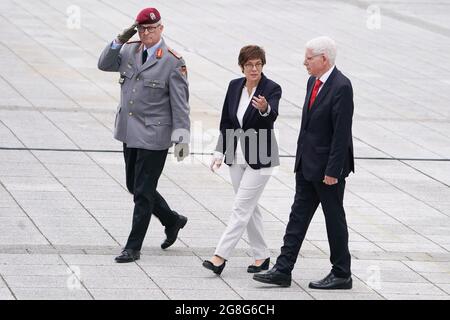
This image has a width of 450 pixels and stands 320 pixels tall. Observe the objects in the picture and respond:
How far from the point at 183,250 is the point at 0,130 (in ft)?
15.4

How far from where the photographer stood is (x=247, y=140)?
29.6 feet

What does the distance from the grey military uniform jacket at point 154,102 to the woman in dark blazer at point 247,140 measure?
1.23 ft

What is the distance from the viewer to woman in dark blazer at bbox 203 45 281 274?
29.5 ft

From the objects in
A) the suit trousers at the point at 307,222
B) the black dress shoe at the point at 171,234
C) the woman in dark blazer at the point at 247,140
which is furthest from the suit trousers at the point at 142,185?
the suit trousers at the point at 307,222

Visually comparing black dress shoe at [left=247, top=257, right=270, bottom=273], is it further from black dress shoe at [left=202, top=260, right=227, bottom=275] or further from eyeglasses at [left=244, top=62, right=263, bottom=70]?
eyeglasses at [left=244, top=62, right=263, bottom=70]

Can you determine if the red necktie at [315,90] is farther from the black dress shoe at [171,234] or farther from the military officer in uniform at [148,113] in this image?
the black dress shoe at [171,234]

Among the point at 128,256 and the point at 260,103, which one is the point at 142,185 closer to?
the point at 128,256

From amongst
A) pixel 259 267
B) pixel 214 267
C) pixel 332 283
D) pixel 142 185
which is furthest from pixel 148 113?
pixel 332 283

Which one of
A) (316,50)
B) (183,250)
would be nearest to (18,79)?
(183,250)

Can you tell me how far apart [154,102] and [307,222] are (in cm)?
151

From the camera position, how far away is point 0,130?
45.1ft

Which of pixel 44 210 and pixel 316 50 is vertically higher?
pixel 316 50

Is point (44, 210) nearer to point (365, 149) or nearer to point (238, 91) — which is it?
point (238, 91)

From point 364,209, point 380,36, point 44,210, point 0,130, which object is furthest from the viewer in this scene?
point 380,36
